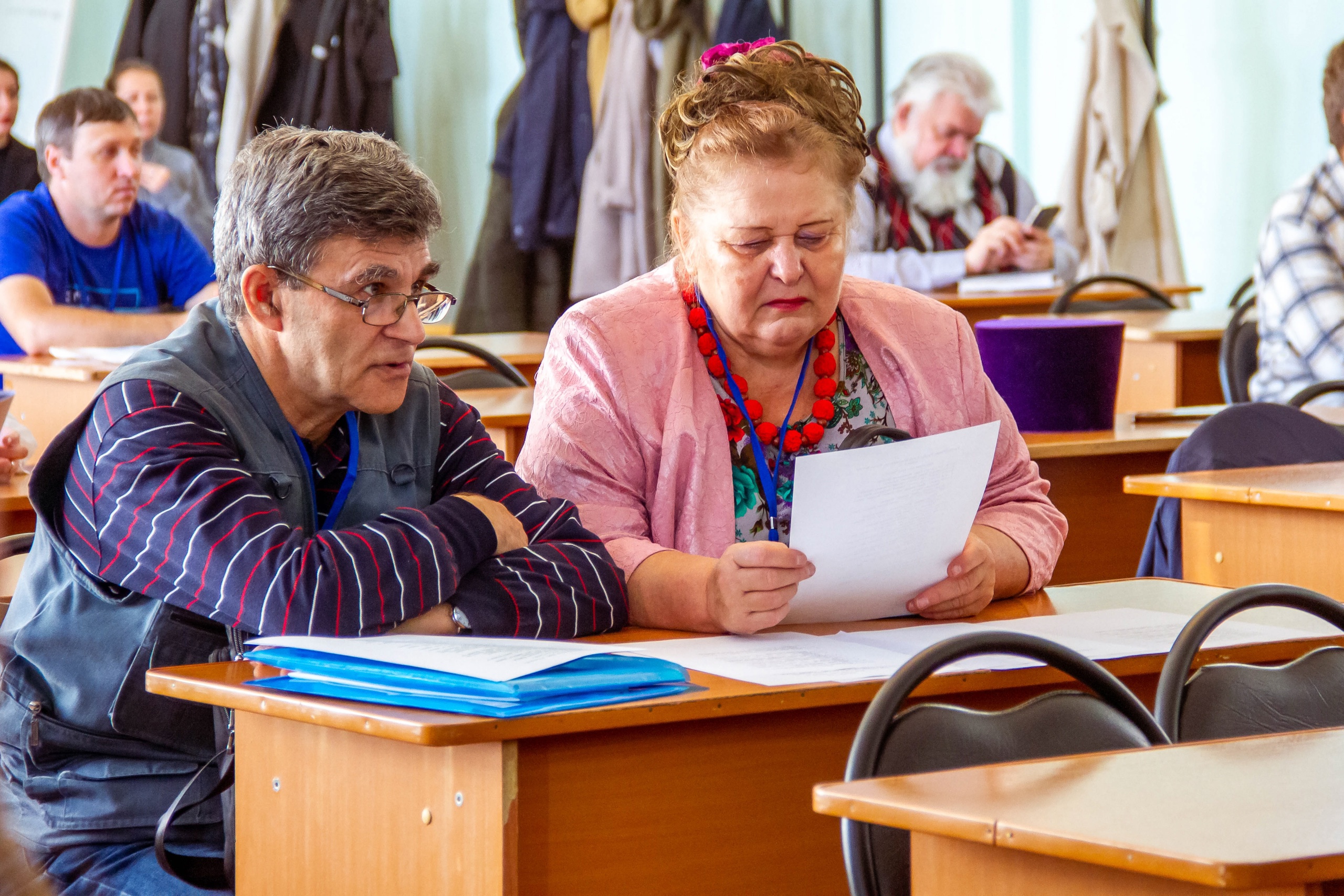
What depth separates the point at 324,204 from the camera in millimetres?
1684

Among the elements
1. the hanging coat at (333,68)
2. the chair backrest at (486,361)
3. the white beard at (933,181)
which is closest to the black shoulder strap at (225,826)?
the chair backrest at (486,361)

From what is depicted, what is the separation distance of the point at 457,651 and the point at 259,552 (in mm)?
252

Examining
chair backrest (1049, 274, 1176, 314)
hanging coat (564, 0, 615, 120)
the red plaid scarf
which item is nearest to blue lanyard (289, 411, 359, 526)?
chair backrest (1049, 274, 1176, 314)

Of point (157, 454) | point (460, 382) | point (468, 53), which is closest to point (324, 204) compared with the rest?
point (157, 454)

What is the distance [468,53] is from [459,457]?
466cm

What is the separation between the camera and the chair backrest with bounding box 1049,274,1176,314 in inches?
180

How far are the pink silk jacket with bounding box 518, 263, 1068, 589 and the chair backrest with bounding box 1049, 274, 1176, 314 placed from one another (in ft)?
8.40

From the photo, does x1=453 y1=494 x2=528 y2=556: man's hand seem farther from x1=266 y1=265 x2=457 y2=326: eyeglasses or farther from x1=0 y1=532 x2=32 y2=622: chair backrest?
x1=0 y1=532 x2=32 y2=622: chair backrest

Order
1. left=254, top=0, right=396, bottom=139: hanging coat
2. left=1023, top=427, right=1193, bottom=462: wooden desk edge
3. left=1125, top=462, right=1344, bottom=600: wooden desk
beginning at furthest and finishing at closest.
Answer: left=254, top=0, right=396, bottom=139: hanging coat → left=1023, top=427, right=1193, bottom=462: wooden desk edge → left=1125, top=462, right=1344, bottom=600: wooden desk

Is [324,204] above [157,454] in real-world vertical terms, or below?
above

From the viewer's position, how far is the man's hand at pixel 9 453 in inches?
106

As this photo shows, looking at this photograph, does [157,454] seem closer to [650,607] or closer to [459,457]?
[459,457]

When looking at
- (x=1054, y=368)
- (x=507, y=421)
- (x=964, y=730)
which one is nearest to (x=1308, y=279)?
(x=1054, y=368)

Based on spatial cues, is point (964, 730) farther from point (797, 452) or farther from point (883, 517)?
point (797, 452)
